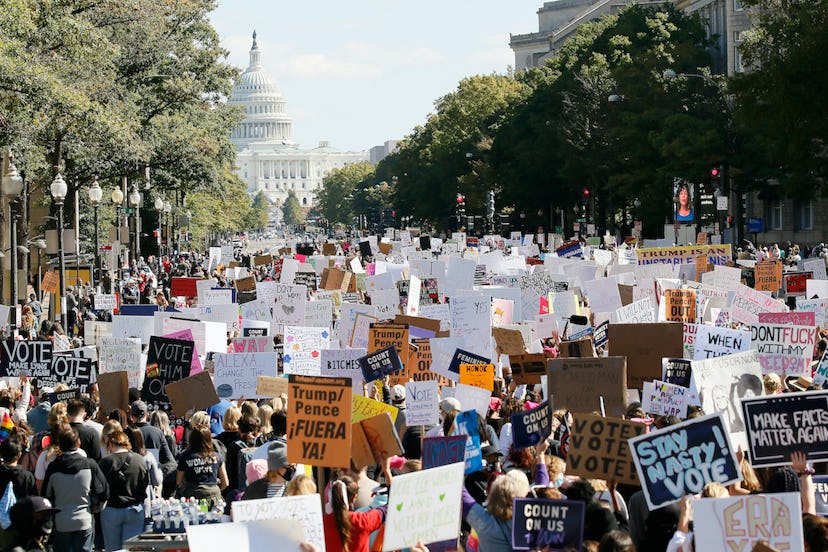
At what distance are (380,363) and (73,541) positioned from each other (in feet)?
14.8

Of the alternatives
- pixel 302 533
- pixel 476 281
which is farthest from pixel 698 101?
pixel 302 533

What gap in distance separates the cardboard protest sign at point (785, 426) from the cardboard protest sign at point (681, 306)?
1215 cm

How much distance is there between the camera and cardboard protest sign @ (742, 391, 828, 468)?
9.52 m

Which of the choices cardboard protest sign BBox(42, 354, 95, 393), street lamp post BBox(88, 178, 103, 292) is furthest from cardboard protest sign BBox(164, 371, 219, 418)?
street lamp post BBox(88, 178, 103, 292)

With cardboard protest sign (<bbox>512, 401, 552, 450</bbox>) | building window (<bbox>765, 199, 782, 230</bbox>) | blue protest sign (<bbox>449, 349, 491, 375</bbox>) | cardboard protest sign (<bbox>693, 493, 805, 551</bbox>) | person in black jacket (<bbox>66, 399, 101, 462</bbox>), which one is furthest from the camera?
building window (<bbox>765, 199, 782, 230</bbox>)

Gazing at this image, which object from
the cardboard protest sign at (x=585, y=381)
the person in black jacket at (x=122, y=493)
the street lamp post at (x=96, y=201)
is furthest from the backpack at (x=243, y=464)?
the street lamp post at (x=96, y=201)

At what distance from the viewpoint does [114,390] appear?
16109 mm

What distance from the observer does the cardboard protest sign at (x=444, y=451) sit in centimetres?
1099

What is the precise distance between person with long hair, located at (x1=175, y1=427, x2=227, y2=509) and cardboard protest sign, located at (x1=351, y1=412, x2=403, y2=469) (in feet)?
4.66

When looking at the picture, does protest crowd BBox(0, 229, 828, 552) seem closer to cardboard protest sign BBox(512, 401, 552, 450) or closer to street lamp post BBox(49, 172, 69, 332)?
cardboard protest sign BBox(512, 401, 552, 450)

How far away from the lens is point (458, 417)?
11930mm

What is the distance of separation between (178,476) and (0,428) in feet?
8.91

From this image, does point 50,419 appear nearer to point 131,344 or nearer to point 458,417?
point 458,417

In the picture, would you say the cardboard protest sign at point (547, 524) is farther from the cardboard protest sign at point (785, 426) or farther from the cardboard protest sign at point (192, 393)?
the cardboard protest sign at point (192, 393)
